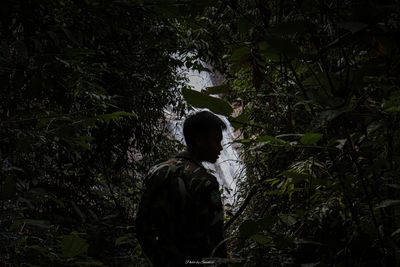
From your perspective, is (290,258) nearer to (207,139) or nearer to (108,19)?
(207,139)

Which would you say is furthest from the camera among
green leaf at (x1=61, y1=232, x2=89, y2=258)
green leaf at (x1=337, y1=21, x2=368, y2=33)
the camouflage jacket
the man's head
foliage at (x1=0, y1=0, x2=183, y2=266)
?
the man's head

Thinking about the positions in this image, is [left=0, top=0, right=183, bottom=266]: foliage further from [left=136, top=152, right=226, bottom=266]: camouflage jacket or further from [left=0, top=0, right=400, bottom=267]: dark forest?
[left=136, top=152, right=226, bottom=266]: camouflage jacket

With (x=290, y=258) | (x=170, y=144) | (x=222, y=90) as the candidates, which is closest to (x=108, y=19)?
(x=222, y=90)

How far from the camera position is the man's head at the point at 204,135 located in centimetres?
154

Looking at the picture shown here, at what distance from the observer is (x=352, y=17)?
2.03 ft

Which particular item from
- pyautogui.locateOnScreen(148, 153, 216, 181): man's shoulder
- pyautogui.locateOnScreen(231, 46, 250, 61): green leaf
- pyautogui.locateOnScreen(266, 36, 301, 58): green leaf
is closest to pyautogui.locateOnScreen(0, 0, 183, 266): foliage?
pyautogui.locateOnScreen(148, 153, 216, 181): man's shoulder

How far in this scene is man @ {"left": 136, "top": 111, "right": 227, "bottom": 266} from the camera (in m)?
1.35

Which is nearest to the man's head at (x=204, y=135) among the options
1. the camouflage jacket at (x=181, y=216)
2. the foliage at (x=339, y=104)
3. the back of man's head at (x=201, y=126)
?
the back of man's head at (x=201, y=126)

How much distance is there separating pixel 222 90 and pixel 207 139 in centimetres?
71

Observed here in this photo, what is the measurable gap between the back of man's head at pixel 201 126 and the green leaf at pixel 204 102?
758mm

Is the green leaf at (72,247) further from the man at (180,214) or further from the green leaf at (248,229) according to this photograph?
the man at (180,214)

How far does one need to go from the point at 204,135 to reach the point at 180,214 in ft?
0.98

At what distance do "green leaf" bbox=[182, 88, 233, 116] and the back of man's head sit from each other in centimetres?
76

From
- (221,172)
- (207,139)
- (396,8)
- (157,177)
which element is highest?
(221,172)
